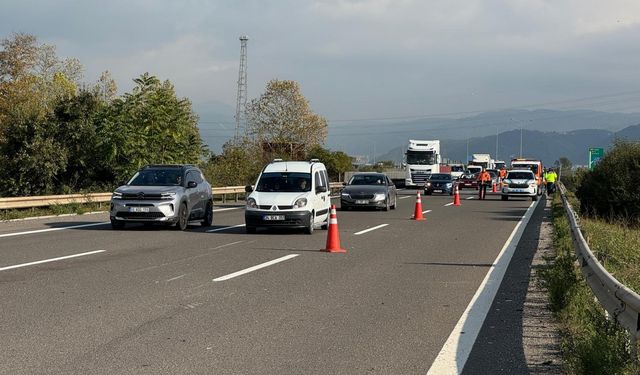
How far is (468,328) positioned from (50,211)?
19.8m

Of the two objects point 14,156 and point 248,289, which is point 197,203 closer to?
point 248,289

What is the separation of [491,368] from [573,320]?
2057mm


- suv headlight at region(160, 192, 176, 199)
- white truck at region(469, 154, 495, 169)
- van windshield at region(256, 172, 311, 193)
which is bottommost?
suv headlight at region(160, 192, 176, 199)

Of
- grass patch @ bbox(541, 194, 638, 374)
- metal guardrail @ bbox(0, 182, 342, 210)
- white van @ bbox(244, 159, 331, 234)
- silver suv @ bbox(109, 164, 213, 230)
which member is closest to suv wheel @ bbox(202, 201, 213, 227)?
silver suv @ bbox(109, 164, 213, 230)

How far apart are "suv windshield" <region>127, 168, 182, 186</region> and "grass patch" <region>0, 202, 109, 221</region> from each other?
5138 mm

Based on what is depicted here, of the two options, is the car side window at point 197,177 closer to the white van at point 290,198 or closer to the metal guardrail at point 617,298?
the white van at point 290,198

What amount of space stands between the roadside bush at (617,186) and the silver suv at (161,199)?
518 inches

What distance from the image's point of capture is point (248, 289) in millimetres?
9867

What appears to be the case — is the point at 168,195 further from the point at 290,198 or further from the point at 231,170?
the point at 231,170

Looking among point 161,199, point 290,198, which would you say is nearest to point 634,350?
point 290,198

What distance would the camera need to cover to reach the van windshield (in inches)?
754

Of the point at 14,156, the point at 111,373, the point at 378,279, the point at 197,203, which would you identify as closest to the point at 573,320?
the point at 378,279

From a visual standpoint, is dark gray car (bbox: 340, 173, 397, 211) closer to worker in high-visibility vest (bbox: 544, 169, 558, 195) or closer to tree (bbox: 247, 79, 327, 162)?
worker in high-visibility vest (bbox: 544, 169, 558, 195)

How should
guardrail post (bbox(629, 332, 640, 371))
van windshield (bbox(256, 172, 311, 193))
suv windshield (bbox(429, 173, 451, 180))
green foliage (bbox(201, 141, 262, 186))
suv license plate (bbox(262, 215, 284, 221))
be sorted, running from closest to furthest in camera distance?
guardrail post (bbox(629, 332, 640, 371)) < suv license plate (bbox(262, 215, 284, 221)) < van windshield (bbox(256, 172, 311, 193)) < green foliage (bbox(201, 141, 262, 186)) < suv windshield (bbox(429, 173, 451, 180))
